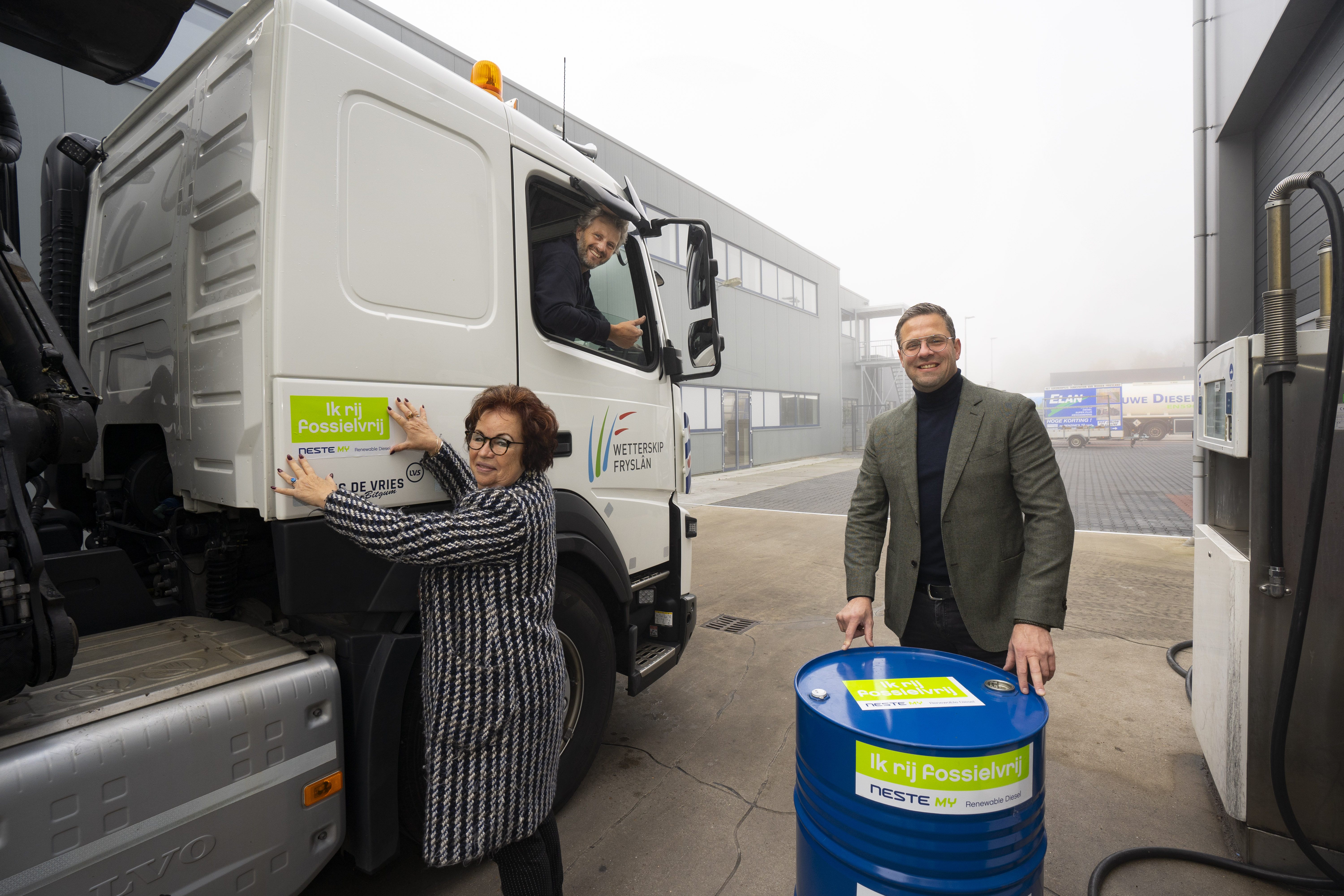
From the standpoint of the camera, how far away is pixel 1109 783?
9.02 feet

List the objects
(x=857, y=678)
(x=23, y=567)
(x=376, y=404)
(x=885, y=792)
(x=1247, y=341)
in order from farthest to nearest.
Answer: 1. (x=1247, y=341)
2. (x=376, y=404)
3. (x=857, y=678)
4. (x=23, y=567)
5. (x=885, y=792)

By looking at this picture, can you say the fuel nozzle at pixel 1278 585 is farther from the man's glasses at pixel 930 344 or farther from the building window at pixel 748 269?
the building window at pixel 748 269

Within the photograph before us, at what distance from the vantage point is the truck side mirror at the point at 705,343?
9.75 feet

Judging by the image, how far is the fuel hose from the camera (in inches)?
73.2

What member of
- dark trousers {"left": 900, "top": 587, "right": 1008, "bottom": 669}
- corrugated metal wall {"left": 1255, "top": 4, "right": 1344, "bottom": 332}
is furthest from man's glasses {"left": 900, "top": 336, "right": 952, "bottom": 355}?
corrugated metal wall {"left": 1255, "top": 4, "right": 1344, "bottom": 332}

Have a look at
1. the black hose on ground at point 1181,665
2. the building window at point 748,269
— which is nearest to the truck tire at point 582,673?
the black hose on ground at point 1181,665

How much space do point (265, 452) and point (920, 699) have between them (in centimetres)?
170

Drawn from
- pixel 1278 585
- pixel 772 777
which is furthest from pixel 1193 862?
pixel 772 777

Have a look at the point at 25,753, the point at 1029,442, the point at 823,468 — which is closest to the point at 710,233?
the point at 1029,442

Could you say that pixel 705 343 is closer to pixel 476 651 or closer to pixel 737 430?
pixel 476 651

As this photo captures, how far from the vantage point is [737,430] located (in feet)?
61.7

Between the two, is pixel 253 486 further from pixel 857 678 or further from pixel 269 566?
pixel 857 678

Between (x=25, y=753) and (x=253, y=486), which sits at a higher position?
(x=253, y=486)

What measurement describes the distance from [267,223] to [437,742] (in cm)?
141
